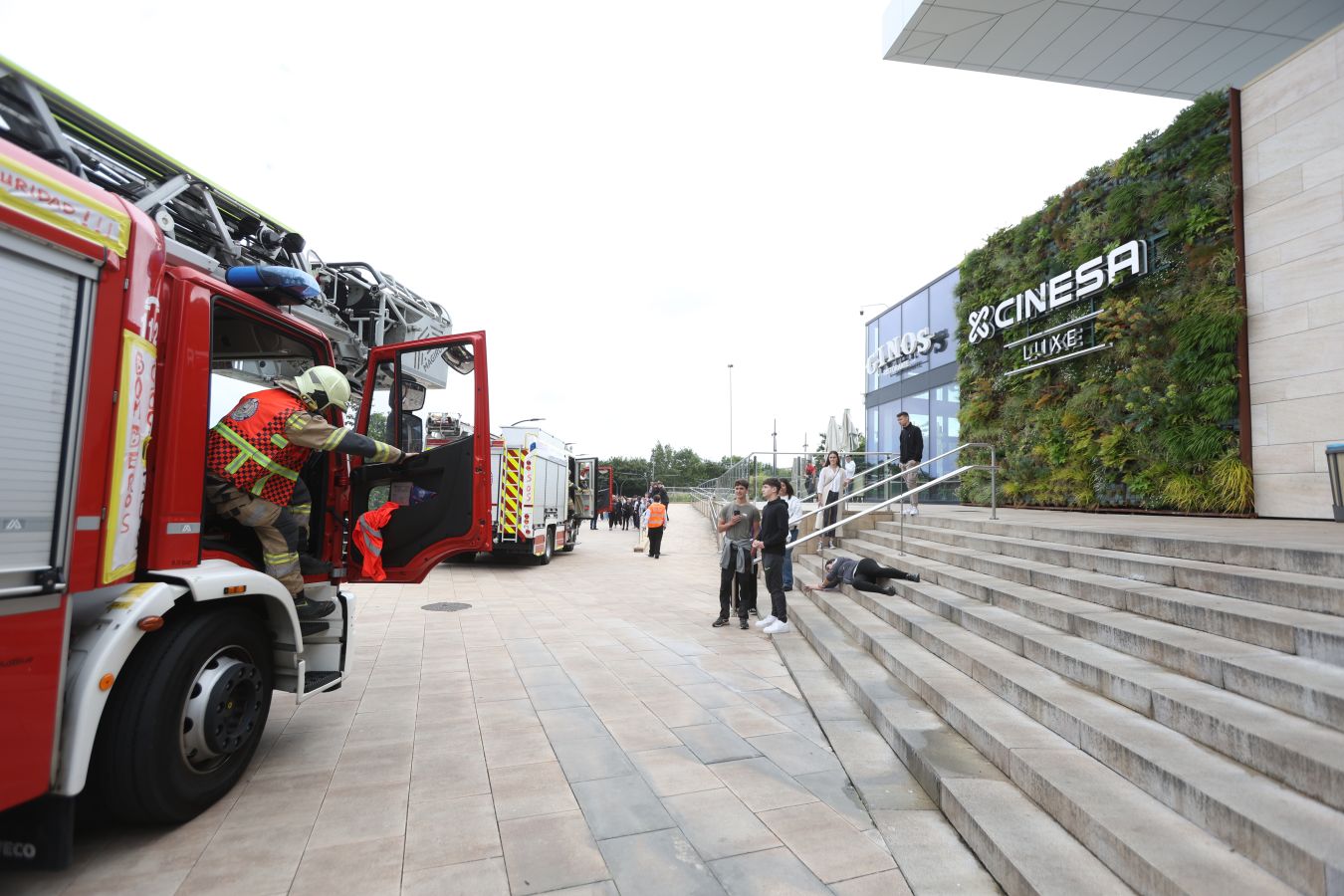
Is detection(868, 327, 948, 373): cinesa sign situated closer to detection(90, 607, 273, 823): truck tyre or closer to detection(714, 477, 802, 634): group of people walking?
detection(714, 477, 802, 634): group of people walking

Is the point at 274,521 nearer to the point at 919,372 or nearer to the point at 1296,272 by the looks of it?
the point at 1296,272

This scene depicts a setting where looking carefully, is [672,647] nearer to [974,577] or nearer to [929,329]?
[974,577]

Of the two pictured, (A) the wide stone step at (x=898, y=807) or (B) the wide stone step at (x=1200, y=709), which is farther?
(A) the wide stone step at (x=898, y=807)

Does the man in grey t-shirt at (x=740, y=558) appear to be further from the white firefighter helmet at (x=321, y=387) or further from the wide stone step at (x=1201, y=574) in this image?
the white firefighter helmet at (x=321, y=387)

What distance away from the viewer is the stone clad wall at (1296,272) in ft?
24.7

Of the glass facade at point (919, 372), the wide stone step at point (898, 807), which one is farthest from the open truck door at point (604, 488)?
the wide stone step at point (898, 807)

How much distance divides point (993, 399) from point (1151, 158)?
16.6ft

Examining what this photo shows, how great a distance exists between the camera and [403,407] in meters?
4.65

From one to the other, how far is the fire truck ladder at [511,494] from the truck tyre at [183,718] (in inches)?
381

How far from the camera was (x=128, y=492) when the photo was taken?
2678mm

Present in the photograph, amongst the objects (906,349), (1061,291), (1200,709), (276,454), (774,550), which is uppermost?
(906,349)

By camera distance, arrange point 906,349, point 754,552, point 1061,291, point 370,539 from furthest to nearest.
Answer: point 906,349 → point 1061,291 → point 754,552 → point 370,539

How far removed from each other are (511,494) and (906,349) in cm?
1169

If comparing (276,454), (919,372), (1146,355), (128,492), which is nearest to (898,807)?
(276,454)
